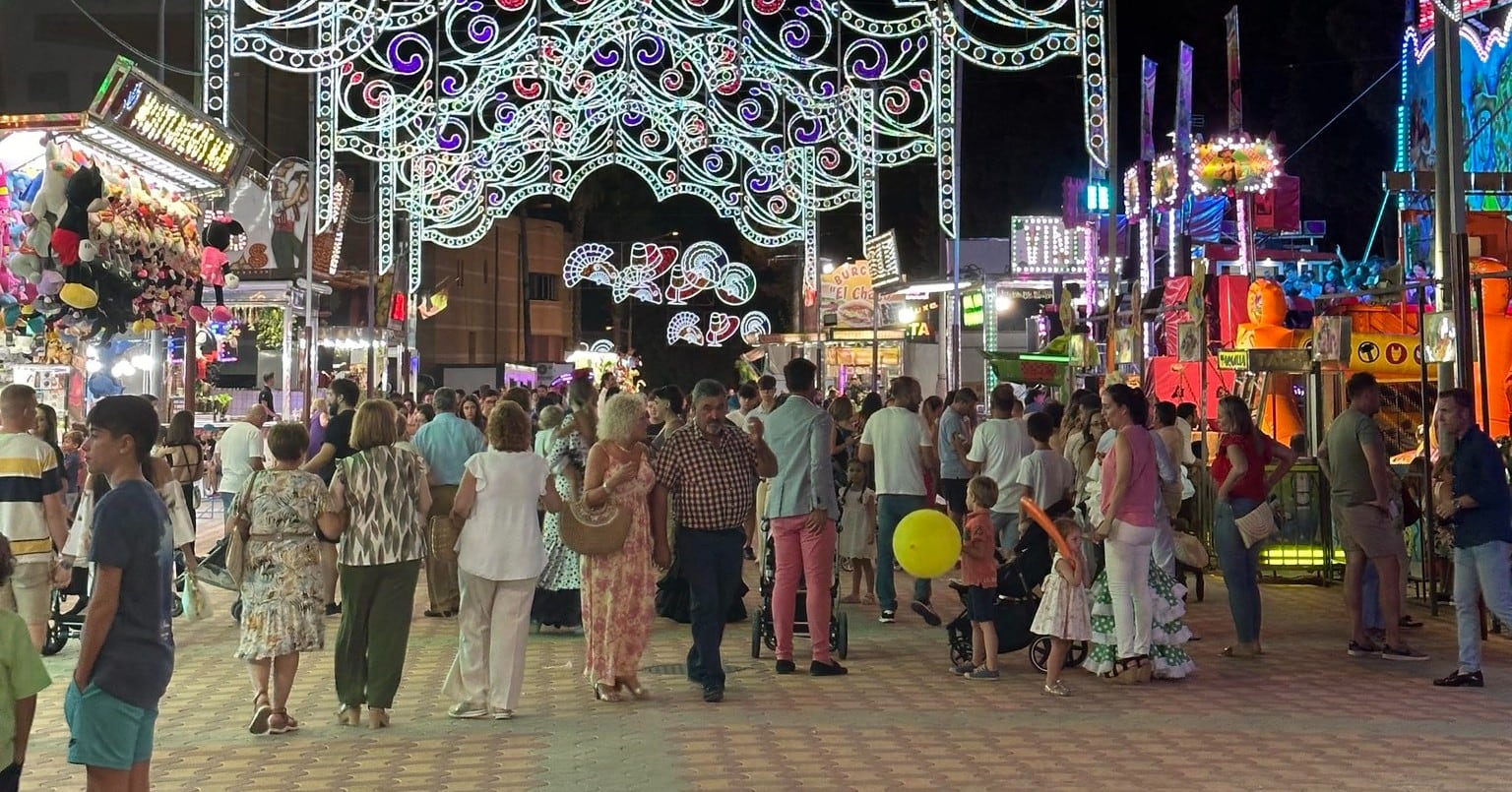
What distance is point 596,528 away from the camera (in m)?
9.42

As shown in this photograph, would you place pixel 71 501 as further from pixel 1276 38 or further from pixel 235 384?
pixel 1276 38

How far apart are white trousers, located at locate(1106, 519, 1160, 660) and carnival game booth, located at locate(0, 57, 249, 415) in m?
8.01

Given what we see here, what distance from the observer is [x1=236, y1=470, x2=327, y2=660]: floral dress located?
28.3 feet

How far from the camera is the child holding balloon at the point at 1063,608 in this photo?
9961 millimetres

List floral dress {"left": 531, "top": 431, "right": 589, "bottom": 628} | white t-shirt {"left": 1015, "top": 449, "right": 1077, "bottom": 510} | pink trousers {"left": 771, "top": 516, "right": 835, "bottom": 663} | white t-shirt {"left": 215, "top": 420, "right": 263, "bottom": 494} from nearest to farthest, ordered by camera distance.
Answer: pink trousers {"left": 771, "top": 516, "right": 835, "bottom": 663}
white t-shirt {"left": 1015, "top": 449, "right": 1077, "bottom": 510}
floral dress {"left": 531, "top": 431, "right": 589, "bottom": 628}
white t-shirt {"left": 215, "top": 420, "right": 263, "bottom": 494}

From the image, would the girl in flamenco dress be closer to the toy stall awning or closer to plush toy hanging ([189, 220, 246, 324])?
the toy stall awning

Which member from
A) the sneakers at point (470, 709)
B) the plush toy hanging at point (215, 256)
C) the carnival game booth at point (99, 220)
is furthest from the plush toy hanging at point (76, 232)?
the sneakers at point (470, 709)

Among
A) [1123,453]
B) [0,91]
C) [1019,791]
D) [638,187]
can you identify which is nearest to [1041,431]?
[1123,453]

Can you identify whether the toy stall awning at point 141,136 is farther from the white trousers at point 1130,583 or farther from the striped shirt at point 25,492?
the white trousers at point 1130,583

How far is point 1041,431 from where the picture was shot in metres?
11.8

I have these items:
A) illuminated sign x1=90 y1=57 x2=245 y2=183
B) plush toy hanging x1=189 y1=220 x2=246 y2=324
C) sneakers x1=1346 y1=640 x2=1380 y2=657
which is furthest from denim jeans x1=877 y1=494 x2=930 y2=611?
plush toy hanging x1=189 y1=220 x2=246 y2=324

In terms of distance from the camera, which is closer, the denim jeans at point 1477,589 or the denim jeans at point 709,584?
the denim jeans at point 709,584

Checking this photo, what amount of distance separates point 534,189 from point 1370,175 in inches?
1159

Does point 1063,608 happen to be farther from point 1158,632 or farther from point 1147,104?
point 1147,104
